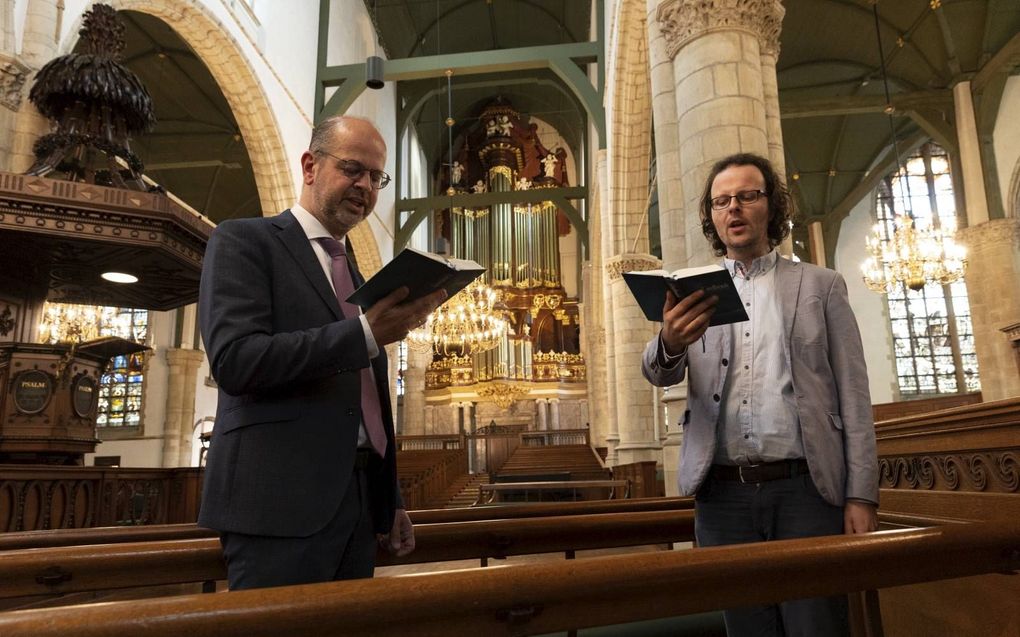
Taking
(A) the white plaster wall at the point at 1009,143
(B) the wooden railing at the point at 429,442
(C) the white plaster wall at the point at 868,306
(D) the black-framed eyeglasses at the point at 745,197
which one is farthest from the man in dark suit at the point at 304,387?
(C) the white plaster wall at the point at 868,306

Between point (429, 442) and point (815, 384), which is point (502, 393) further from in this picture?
point (815, 384)

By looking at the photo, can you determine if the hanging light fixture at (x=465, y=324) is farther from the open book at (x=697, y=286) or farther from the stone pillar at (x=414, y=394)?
the open book at (x=697, y=286)

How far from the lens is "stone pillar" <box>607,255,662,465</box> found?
1002 cm

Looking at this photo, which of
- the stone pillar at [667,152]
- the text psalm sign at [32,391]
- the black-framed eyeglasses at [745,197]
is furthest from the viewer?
the text psalm sign at [32,391]

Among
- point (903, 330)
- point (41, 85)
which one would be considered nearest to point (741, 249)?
point (41, 85)

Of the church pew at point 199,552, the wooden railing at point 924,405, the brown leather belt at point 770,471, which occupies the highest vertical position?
the wooden railing at point 924,405

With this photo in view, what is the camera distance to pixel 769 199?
1.79 m

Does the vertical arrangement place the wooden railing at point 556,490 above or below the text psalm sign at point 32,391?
below

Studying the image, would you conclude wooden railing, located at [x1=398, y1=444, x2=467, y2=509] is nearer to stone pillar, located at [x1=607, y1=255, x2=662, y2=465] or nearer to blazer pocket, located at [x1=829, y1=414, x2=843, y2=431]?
stone pillar, located at [x1=607, y1=255, x2=662, y2=465]

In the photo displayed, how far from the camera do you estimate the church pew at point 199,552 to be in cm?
149

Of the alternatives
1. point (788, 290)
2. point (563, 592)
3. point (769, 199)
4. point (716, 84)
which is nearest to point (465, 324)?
point (716, 84)

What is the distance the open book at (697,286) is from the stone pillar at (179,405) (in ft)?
56.2

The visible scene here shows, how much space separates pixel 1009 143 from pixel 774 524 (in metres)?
12.5

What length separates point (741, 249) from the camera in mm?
1756
